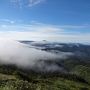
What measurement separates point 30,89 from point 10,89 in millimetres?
12806

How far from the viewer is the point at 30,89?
188ft

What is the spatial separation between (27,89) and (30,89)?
159 cm

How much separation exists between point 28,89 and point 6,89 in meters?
12.2

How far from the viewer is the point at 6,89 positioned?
148 feet

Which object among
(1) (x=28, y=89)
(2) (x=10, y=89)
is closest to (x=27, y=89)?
(1) (x=28, y=89)

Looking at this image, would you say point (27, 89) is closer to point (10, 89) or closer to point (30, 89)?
point (30, 89)

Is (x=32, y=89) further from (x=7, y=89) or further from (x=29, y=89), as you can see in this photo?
(x=7, y=89)

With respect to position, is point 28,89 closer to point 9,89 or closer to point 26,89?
point 26,89

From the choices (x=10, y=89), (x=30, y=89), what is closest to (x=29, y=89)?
(x=30, y=89)

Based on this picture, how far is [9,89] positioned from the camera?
45.0 metres

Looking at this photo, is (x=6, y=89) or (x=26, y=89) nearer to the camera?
(x=6, y=89)

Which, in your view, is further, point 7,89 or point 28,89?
point 28,89

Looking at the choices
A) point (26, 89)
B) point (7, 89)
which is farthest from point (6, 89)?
point (26, 89)

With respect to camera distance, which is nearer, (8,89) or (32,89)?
(8,89)
